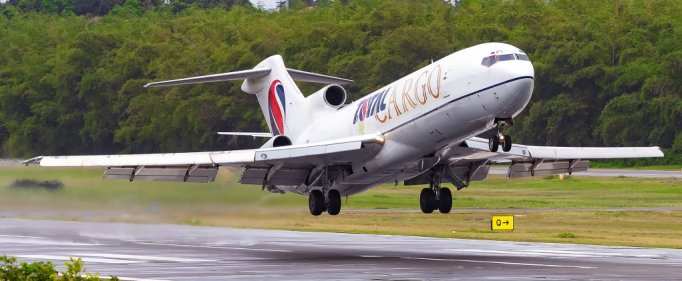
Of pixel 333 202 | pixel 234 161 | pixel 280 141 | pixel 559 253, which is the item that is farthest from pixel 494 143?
pixel 280 141

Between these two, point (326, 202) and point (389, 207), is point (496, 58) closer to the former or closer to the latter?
point (326, 202)

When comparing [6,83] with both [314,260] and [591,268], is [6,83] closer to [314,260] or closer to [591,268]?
[314,260]

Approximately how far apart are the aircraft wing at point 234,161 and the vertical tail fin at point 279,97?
3117mm

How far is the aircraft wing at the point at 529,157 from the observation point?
129 feet

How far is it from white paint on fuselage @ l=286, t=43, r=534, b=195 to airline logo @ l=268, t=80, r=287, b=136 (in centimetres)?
584

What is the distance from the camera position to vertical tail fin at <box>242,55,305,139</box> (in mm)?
45750

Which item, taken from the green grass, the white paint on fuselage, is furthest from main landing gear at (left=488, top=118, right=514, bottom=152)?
the green grass

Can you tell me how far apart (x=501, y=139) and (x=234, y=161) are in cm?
1042

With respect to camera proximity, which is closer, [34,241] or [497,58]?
[497,58]

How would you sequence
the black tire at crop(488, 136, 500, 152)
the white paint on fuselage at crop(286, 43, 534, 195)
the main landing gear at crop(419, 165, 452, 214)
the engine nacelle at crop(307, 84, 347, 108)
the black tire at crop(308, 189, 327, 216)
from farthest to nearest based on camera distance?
the engine nacelle at crop(307, 84, 347, 108), the black tire at crop(308, 189, 327, 216), the main landing gear at crop(419, 165, 452, 214), the black tire at crop(488, 136, 500, 152), the white paint on fuselage at crop(286, 43, 534, 195)

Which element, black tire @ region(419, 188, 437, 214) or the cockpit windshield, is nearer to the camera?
the cockpit windshield

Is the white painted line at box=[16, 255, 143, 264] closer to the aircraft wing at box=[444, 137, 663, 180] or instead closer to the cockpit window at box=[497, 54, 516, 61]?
the aircraft wing at box=[444, 137, 663, 180]

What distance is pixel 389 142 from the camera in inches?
1491

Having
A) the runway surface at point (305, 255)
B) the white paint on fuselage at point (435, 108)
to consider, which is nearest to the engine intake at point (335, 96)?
the white paint on fuselage at point (435, 108)
